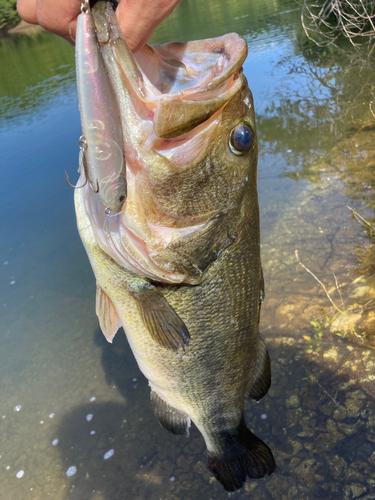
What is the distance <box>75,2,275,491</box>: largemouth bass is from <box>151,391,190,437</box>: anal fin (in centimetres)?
21

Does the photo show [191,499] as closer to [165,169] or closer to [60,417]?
[60,417]

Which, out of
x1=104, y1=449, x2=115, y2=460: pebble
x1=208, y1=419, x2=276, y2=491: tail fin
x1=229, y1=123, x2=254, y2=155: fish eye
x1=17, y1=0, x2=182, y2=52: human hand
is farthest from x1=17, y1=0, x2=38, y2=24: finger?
x1=104, y1=449, x2=115, y2=460: pebble

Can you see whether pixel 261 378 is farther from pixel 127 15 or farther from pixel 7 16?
pixel 7 16

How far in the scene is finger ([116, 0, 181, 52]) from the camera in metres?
1.09

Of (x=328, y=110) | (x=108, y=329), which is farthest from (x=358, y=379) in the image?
(x=328, y=110)

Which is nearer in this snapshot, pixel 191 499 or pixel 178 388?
pixel 178 388

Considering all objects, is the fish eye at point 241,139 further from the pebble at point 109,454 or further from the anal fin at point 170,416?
the pebble at point 109,454

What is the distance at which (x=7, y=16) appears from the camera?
32.8 m

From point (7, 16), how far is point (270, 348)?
128 ft

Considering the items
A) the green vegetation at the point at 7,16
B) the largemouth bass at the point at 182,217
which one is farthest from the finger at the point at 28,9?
the green vegetation at the point at 7,16

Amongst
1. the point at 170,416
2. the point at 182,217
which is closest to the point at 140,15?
the point at 182,217

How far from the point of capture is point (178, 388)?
199 cm

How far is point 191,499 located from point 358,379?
1548mm

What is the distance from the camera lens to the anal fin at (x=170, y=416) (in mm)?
2146
